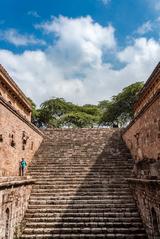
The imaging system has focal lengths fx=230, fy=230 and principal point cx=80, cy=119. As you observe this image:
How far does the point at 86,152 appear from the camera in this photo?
16.5 metres

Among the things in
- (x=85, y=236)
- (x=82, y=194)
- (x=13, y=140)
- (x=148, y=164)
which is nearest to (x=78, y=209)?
(x=82, y=194)

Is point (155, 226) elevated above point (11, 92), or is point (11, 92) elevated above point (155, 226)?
point (11, 92)

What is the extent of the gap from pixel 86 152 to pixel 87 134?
387cm

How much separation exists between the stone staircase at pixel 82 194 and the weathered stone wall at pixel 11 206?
0.55 meters

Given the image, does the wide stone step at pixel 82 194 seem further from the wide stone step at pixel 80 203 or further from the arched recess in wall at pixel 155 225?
the arched recess in wall at pixel 155 225

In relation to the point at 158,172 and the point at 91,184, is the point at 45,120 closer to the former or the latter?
the point at 91,184

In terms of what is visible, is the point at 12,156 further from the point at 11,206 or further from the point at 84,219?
the point at 84,219

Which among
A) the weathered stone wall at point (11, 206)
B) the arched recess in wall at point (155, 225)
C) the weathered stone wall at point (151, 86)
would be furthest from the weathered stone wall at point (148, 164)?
the weathered stone wall at point (11, 206)

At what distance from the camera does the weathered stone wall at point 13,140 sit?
1063cm

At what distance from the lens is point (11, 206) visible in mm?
8359

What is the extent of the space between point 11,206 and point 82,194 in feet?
12.9

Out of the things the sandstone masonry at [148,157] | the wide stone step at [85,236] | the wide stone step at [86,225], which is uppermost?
the sandstone masonry at [148,157]

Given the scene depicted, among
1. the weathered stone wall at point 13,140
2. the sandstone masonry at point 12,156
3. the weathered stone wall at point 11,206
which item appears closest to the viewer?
the weathered stone wall at point 11,206

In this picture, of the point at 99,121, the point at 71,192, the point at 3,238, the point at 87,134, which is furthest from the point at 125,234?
the point at 99,121
